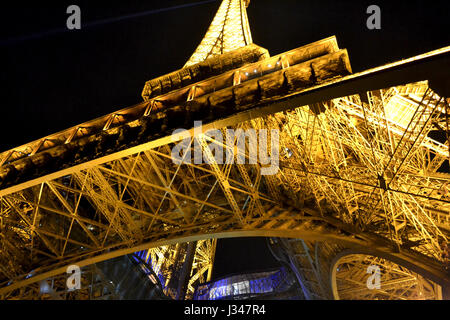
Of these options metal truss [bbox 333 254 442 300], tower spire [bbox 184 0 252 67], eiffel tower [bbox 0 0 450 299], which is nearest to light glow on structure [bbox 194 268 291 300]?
metal truss [bbox 333 254 442 300]

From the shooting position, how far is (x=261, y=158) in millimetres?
11125

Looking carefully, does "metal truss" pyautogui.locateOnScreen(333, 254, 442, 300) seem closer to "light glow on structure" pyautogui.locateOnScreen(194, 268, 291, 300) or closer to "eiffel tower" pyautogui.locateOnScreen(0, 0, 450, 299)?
"eiffel tower" pyautogui.locateOnScreen(0, 0, 450, 299)

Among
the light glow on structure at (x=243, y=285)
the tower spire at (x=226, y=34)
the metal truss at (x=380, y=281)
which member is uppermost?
the tower spire at (x=226, y=34)

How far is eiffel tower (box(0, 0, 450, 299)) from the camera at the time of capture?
7.76 meters

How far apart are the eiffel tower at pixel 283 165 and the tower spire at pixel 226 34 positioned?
37.4 feet

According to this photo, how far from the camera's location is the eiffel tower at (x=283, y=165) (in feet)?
25.5

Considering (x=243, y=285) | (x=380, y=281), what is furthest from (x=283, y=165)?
(x=243, y=285)

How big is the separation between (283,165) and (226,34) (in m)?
21.1

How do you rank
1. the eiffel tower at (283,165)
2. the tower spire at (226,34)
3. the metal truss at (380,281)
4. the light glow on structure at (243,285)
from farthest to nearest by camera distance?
the light glow on structure at (243,285)
the tower spire at (226,34)
the metal truss at (380,281)
the eiffel tower at (283,165)

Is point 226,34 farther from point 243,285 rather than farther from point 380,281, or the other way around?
point 243,285

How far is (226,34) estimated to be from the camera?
2836cm

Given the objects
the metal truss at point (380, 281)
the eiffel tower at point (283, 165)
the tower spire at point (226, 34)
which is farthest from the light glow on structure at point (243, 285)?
the tower spire at point (226, 34)

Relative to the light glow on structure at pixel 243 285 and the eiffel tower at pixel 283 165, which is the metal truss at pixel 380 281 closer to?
the eiffel tower at pixel 283 165

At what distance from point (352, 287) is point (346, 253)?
25.0 feet
